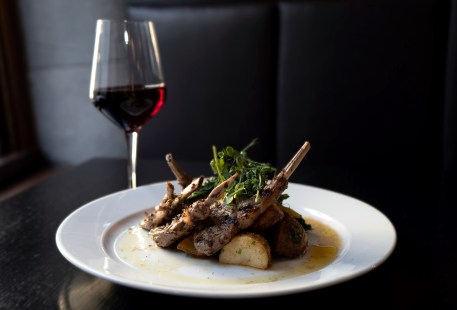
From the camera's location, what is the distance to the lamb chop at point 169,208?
903 millimetres

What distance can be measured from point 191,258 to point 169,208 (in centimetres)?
13

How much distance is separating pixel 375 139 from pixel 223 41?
2.56 ft

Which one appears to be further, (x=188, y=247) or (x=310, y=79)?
(x=310, y=79)

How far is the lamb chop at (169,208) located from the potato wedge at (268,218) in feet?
0.43

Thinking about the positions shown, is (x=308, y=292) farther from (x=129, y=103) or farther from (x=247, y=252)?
(x=129, y=103)

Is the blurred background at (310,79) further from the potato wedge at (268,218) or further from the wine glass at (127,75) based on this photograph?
the potato wedge at (268,218)

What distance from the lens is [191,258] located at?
32.1 inches

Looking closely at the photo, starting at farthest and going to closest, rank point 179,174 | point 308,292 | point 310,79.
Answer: point 310,79 → point 179,174 → point 308,292

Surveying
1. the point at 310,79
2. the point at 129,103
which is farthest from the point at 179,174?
the point at 310,79

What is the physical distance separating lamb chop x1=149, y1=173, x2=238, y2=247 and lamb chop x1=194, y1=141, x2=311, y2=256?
20mm

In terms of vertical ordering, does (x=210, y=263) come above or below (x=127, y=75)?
below

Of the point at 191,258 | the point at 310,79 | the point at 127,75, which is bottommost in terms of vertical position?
the point at 191,258

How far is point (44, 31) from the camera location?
→ 283 centimetres

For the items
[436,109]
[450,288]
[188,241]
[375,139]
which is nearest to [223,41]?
[375,139]
